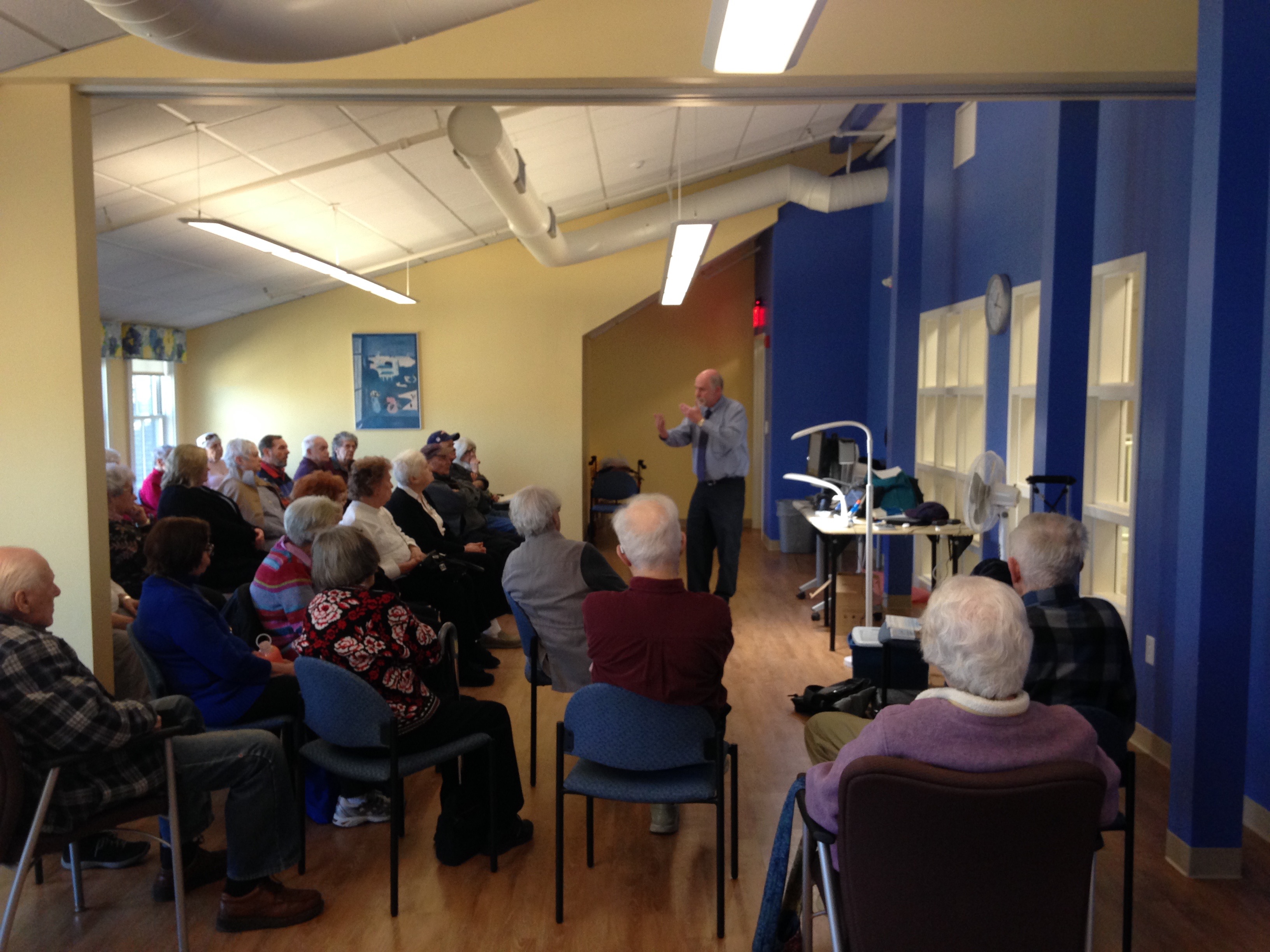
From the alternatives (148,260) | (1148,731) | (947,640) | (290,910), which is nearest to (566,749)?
(290,910)

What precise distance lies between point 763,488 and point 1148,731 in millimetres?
6915

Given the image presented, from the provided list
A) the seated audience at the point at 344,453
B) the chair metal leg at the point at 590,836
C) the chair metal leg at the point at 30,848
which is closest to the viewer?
the chair metal leg at the point at 30,848

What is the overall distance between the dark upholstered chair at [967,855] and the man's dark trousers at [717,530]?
394 cm

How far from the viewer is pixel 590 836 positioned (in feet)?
10.4

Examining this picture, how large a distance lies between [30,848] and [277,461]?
18.0ft

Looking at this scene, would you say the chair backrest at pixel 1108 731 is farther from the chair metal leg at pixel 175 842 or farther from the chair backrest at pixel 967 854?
the chair metal leg at pixel 175 842

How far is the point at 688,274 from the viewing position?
23.7 feet

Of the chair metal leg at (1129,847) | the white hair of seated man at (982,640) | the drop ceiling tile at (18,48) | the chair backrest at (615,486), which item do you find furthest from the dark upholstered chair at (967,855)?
the chair backrest at (615,486)

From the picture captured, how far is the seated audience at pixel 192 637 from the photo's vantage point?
2975 millimetres

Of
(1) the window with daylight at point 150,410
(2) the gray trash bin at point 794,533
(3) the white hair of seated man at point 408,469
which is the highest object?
(1) the window with daylight at point 150,410

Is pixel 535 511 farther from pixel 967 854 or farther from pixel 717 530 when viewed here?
pixel 967 854

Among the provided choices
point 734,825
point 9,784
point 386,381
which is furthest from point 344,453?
point 9,784

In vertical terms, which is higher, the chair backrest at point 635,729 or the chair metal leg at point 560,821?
the chair backrest at point 635,729

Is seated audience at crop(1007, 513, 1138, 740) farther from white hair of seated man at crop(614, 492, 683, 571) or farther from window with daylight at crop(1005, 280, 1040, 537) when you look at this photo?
window with daylight at crop(1005, 280, 1040, 537)
